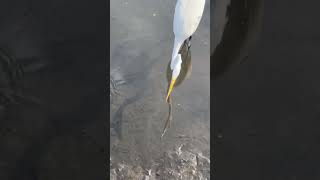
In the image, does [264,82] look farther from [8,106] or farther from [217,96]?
[8,106]

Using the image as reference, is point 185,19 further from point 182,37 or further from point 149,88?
point 149,88

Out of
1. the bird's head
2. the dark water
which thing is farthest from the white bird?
the dark water

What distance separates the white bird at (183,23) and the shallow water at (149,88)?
1cm

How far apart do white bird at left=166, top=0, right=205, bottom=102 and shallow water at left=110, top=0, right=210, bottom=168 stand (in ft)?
0.05

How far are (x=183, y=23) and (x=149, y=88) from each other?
15 centimetres

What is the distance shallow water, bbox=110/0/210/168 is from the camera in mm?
860

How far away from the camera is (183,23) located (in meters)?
0.84

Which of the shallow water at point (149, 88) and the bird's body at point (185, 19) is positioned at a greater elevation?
the bird's body at point (185, 19)

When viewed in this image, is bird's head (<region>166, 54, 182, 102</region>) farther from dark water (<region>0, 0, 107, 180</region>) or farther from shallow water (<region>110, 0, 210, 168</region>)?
dark water (<region>0, 0, 107, 180</region>)

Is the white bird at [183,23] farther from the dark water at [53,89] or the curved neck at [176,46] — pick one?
the dark water at [53,89]

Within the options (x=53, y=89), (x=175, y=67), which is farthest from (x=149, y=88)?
(x=53, y=89)

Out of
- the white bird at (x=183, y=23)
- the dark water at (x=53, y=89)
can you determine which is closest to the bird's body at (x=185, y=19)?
the white bird at (x=183, y=23)

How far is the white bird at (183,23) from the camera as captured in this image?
83 centimetres

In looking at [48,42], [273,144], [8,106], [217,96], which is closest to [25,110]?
[8,106]
